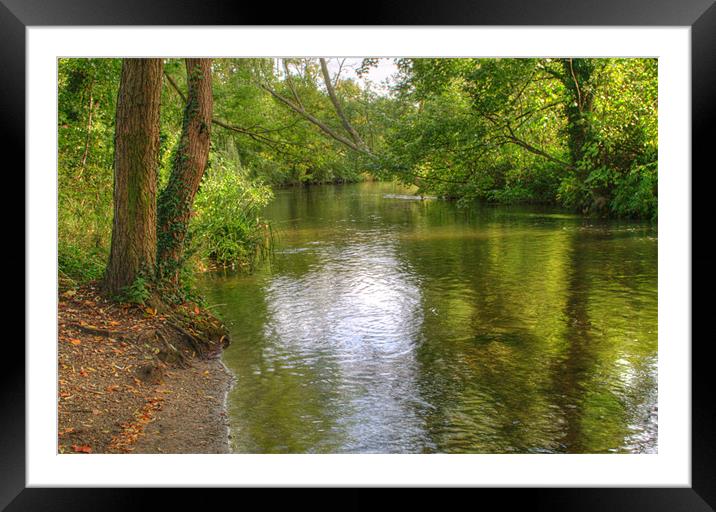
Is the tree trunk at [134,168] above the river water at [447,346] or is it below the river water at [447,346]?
above

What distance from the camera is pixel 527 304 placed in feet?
33.9

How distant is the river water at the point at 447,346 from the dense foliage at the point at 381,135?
1.61m

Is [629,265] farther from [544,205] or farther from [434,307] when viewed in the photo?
[544,205]

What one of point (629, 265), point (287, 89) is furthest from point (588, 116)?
point (287, 89)

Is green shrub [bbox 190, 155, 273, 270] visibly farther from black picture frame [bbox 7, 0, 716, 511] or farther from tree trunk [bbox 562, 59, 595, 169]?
black picture frame [bbox 7, 0, 716, 511]

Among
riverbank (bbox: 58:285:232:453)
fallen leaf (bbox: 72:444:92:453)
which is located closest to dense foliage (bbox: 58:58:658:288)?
riverbank (bbox: 58:285:232:453)

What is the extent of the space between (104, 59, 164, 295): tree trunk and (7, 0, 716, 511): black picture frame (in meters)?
4.06

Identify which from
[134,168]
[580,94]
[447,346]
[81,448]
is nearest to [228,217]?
[134,168]

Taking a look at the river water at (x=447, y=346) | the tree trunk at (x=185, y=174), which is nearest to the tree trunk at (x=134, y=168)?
the tree trunk at (x=185, y=174)

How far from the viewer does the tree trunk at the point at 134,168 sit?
7.48 metres
